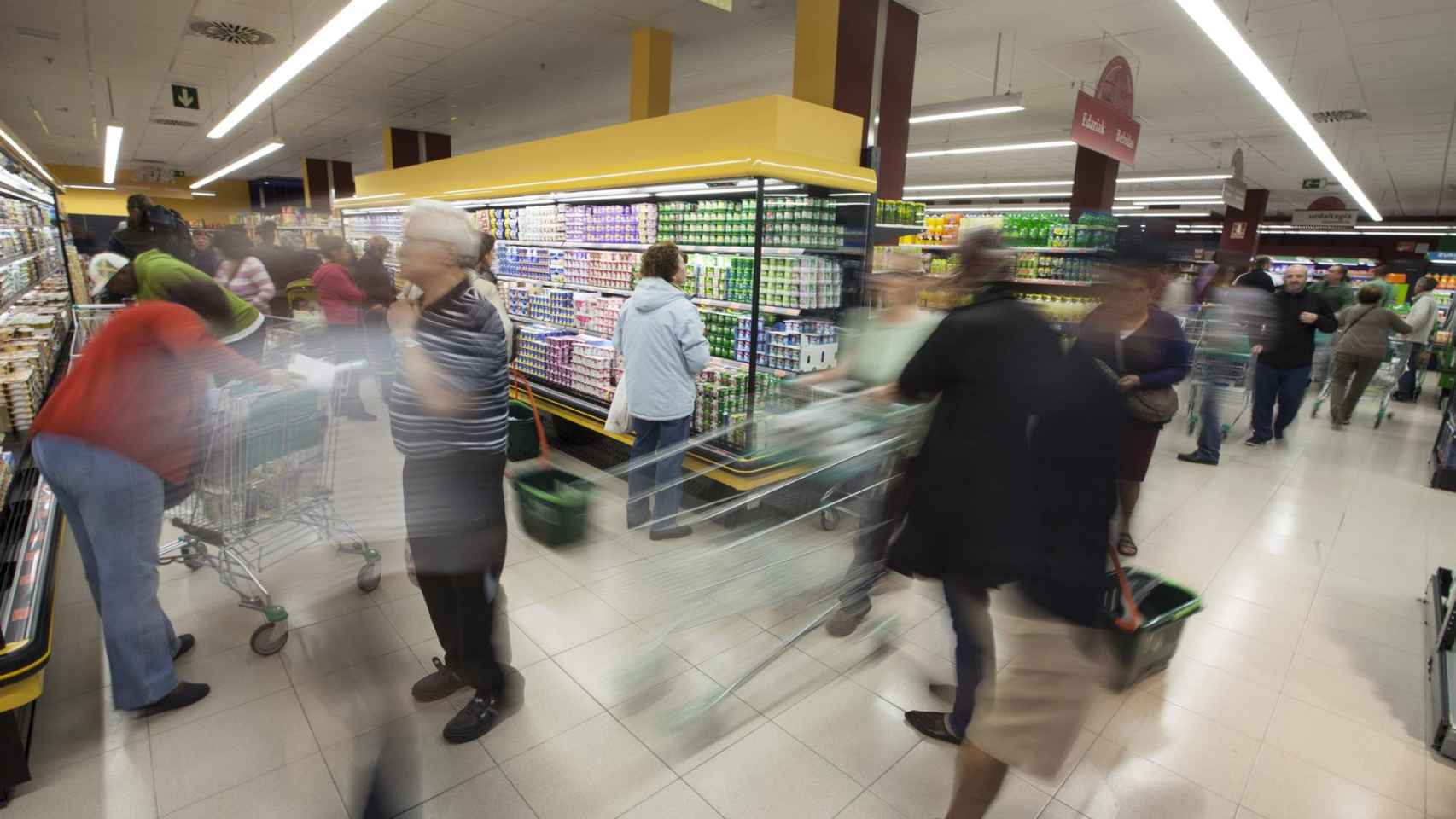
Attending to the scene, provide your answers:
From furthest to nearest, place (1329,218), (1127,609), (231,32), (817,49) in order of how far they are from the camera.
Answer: (1329,218) → (231,32) → (817,49) → (1127,609)

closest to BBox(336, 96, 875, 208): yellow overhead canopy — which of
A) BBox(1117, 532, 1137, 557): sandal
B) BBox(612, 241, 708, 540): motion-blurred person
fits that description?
BBox(612, 241, 708, 540): motion-blurred person

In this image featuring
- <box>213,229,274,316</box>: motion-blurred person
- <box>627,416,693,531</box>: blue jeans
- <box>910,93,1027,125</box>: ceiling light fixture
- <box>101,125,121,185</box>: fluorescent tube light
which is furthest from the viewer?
<box>101,125,121,185</box>: fluorescent tube light

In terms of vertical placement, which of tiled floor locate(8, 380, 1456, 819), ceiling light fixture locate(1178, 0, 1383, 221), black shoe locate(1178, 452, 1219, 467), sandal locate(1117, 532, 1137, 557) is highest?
ceiling light fixture locate(1178, 0, 1383, 221)

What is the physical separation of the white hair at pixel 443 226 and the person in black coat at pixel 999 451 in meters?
1.37

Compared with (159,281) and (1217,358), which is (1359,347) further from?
(159,281)

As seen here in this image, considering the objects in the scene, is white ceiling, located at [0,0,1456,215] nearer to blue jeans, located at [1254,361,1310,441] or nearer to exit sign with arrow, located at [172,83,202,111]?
exit sign with arrow, located at [172,83,202,111]

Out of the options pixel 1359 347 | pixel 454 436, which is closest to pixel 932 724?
pixel 454 436

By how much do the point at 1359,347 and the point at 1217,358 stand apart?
2.39 metres

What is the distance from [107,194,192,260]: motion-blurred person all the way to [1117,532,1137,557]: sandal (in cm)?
541

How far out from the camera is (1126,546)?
424 cm

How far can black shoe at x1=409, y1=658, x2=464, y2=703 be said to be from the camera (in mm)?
2656

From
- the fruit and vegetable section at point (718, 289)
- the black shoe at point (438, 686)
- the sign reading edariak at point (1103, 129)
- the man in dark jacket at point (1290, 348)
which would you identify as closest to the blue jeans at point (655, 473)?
the fruit and vegetable section at point (718, 289)

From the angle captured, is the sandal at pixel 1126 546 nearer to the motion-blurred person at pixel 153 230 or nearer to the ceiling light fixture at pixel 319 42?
the motion-blurred person at pixel 153 230

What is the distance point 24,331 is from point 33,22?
5790mm
